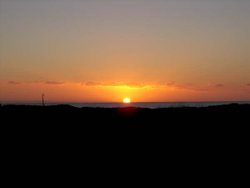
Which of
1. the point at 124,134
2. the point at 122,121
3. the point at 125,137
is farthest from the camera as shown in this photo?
the point at 122,121

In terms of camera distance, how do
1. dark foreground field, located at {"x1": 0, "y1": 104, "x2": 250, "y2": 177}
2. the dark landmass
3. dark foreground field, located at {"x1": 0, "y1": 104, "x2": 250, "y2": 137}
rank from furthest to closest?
dark foreground field, located at {"x1": 0, "y1": 104, "x2": 250, "y2": 137} → the dark landmass → dark foreground field, located at {"x1": 0, "y1": 104, "x2": 250, "y2": 177}

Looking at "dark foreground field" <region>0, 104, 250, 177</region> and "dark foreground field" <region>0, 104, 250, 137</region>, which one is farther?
"dark foreground field" <region>0, 104, 250, 137</region>

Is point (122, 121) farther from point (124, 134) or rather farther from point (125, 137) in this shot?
point (125, 137)

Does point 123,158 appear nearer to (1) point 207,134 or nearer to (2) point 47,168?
(2) point 47,168

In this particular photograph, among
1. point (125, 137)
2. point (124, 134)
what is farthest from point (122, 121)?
point (125, 137)

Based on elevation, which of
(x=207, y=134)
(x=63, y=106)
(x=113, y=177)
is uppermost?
(x=63, y=106)

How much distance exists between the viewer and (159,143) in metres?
17.3

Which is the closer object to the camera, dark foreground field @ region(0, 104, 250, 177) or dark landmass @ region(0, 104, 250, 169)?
dark foreground field @ region(0, 104, 250, 177)

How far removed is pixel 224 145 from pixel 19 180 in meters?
8.50

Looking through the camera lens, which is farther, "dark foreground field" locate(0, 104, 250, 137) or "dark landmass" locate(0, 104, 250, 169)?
"dark foreground field" locate(0, 104, 250, 137)

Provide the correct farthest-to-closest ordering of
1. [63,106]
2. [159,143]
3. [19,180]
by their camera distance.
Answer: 1. [63,106]
2. [159,143]
3. [19,180]

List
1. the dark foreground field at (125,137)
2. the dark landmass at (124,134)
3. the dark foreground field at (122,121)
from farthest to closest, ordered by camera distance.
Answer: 1. the dark foreground field at (122,121)
2. the dark landmass at (124,134)
3. the dark foreground field at (125,137)

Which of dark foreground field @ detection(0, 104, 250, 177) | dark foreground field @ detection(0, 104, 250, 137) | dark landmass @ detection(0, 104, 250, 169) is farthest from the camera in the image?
dark foreground field @ detection(0, 104, 250, 137)

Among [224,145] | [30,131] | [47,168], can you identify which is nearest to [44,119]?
[30,131]
